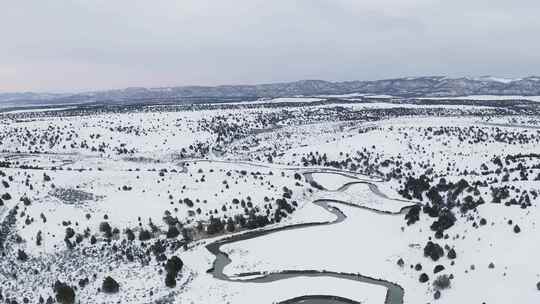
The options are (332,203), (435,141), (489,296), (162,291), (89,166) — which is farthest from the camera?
(435,141)

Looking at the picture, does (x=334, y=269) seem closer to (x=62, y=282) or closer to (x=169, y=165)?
(x=62, y=282)

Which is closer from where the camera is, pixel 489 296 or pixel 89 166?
pixel 489 296

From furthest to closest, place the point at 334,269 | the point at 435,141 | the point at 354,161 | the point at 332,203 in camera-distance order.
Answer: the point at 435,141 → the point at 354,161 → the point at 332,203 → the point at 334,269

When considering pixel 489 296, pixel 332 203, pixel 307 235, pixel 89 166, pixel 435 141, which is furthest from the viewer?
pixel 435 141

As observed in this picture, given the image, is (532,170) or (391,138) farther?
(391,138)

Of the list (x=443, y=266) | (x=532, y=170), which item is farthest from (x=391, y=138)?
(x=443, y=266)

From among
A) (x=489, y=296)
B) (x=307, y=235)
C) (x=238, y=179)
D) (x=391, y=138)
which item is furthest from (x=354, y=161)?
(x=489, y=296)

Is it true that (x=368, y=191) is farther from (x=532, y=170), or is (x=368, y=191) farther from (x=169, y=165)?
(x=169, y=165)

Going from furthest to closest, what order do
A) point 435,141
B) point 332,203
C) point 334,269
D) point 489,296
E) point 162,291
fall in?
point 435,141 < point 332,203 < point 334,269 < point 162,291 < point 489,296
